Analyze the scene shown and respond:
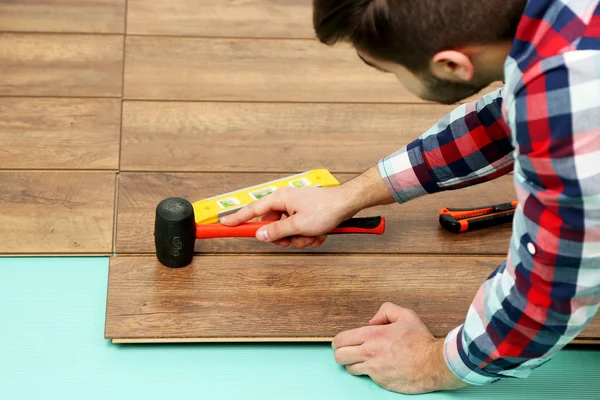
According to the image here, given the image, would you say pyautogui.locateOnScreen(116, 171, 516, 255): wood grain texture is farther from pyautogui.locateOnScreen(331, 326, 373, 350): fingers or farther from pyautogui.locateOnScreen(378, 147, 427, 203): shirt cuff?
pyautogui.locateOnScreen(331, 326, 373, 350): fingers

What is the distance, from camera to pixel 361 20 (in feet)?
3.29

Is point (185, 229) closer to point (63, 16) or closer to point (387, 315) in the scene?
point (387, 315)

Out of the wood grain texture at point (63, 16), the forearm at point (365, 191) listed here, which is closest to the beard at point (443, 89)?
the forearm at point (365, 191)

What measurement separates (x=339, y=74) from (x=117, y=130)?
56 centimetres

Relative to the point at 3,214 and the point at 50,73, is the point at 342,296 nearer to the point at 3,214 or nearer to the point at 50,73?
the point at 3,214

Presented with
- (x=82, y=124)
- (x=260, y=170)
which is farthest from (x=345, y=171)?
(x=82, y=124)

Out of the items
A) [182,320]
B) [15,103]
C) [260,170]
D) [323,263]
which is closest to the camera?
[182,320]

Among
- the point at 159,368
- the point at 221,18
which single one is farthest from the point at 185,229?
the point at 221,18

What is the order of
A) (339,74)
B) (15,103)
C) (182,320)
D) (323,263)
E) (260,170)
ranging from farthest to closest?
(339,74) < (15,103) < (260,170) < (323,263) < (182,320)

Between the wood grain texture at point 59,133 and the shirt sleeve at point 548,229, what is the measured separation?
90 cm

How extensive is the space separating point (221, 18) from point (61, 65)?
1.47ft

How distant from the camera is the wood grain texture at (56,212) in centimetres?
149

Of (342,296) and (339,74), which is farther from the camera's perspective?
(339,74)

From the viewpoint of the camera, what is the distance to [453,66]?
1004 mm
